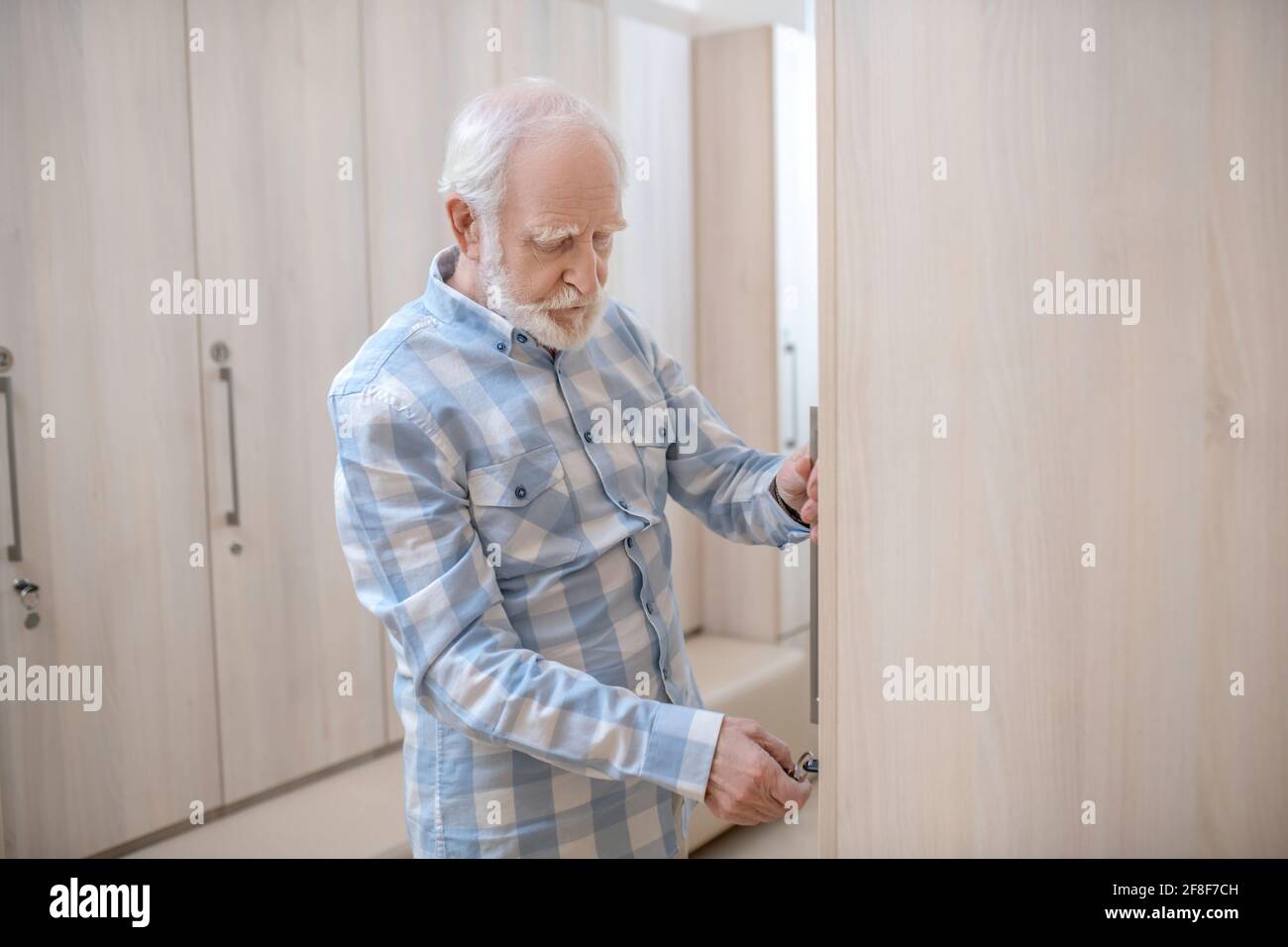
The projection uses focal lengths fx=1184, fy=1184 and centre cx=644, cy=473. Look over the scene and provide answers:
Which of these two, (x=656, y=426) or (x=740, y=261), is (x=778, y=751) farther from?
(x=740, y=261)

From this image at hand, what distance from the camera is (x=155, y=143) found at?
6.88 ft

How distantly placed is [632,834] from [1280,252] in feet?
3.24

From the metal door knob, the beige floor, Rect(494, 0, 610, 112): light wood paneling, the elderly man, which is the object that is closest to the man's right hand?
the elderly man

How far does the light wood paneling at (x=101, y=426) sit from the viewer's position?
1957 millimetres

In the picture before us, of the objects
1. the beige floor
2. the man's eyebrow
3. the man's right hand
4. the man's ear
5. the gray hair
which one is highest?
the gray hair

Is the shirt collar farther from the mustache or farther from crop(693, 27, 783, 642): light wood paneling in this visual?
crop(693, 27, 783, 642): light wood paneling

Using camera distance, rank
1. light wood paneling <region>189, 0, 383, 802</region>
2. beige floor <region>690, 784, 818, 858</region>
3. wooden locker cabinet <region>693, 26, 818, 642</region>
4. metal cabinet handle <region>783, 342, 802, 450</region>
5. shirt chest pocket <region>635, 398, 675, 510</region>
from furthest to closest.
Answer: metal cabinet handle <region>783, 342, 802, 450</region>, wooden locker cabinet <region>693, 26, 818, 642</region>, beige floor <region>690, 784, 818, 858</region>, light wood paneling <region>189, 0, 383, 802</region>, shirt chest pocket <region>635, 398, 675, 510</region>

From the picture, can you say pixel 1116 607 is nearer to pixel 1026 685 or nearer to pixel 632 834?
pixel 1026 685

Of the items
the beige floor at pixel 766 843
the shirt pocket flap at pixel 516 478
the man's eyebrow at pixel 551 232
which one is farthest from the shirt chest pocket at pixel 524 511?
the beige floor at pixel 766 843

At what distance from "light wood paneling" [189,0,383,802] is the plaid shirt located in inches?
36.3

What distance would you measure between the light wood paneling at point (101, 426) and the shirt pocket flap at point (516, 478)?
105 cm

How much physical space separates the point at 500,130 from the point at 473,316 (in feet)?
0.70

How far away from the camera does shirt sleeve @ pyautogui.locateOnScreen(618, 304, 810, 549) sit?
1538 millimetres

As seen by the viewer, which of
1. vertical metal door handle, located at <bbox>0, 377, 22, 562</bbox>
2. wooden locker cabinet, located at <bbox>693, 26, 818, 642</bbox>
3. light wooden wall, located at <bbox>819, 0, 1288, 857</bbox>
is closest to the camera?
light wooden wall, located at <bbox>819, 0, 1288, 857</bbox>
